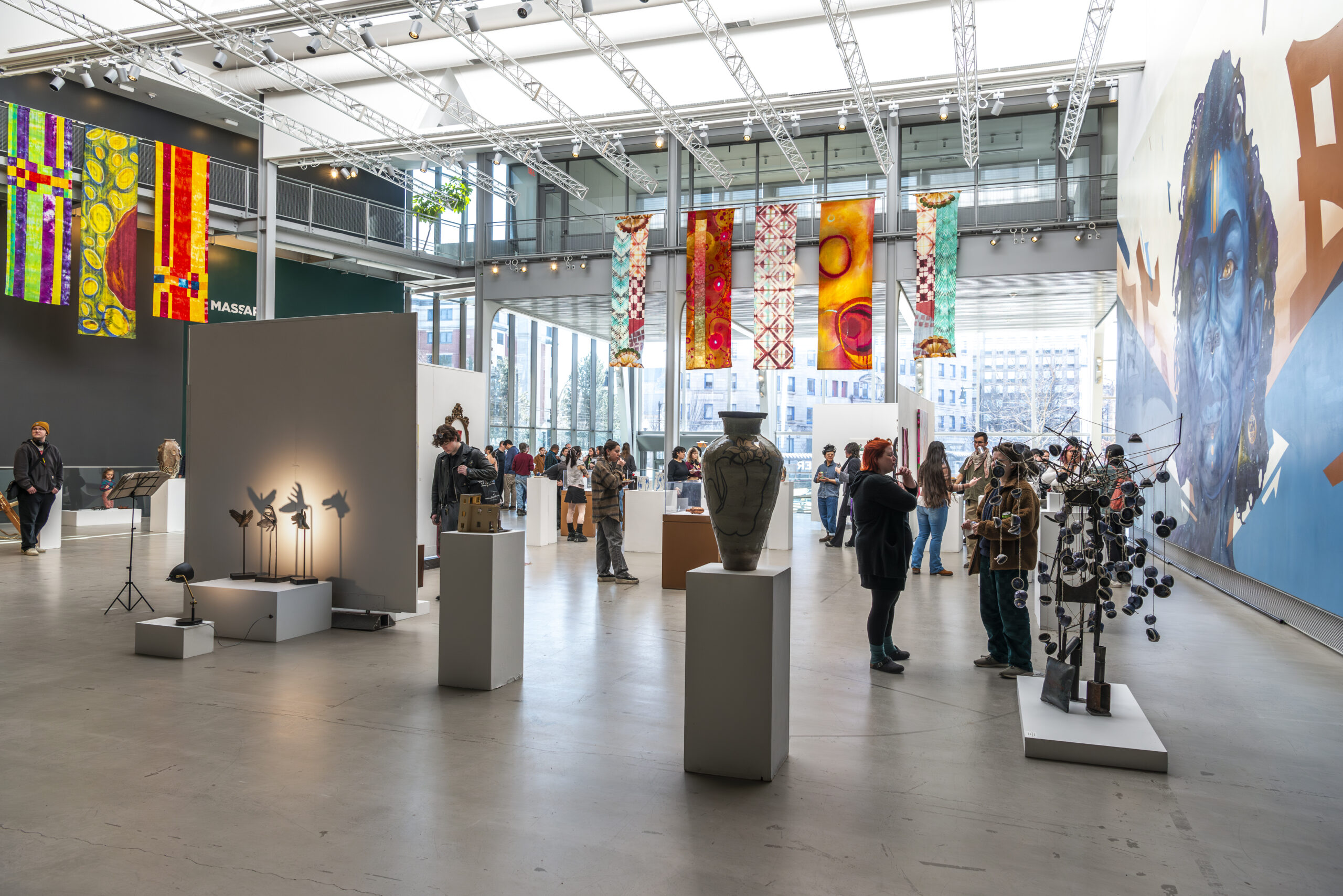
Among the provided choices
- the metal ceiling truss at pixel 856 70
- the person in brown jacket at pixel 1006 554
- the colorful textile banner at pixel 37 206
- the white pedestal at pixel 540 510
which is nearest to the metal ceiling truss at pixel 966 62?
the metal ceiling truss at pixel 856 70

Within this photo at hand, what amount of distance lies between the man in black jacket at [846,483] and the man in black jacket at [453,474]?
488 centimetres

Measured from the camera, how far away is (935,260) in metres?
15.8

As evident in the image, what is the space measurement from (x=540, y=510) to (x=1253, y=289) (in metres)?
8.54

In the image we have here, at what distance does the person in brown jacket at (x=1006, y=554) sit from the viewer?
4965 millimetres

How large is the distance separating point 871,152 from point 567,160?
679 centimetres

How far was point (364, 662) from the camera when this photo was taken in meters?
5.49

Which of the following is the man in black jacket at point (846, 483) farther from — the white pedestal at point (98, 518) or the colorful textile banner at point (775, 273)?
the white pedestal at point (98, 518)

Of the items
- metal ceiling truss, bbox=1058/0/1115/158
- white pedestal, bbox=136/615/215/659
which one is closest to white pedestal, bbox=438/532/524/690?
white pedestal, bbox=136/615/215/659

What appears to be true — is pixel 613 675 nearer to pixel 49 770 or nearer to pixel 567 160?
pixel 49 770

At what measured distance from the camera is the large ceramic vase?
366cm

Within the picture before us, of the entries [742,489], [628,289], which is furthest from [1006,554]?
[628,289]

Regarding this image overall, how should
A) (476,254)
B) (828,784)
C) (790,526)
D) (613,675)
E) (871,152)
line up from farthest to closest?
1. (476,254)
2. (871,152)
3. (790,526)
4. (613,675)
5. (828,784)

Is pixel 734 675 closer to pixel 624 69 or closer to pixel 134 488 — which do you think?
pixel 134 488

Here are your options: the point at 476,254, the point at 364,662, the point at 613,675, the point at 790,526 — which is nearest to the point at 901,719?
the point at 613,675
